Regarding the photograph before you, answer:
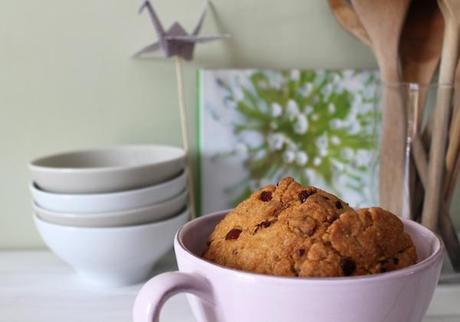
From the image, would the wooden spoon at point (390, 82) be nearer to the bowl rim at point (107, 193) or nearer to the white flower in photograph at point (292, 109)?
the white flower in photograph at point (292, 109)

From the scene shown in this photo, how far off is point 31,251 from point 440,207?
0.50 metres

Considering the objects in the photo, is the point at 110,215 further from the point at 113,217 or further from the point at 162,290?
the point at 162,290

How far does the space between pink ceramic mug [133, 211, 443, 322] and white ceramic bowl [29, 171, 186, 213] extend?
0.69 feet

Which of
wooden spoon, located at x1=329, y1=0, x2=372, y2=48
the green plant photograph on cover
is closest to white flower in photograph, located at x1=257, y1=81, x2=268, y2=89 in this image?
the green plant photograph on cover

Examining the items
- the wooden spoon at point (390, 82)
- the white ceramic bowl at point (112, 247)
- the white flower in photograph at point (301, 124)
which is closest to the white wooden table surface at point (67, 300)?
the white ceramic bowl at point (112, 247)

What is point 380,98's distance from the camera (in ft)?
2.18

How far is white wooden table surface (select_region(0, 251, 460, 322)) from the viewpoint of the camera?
0.54 metres

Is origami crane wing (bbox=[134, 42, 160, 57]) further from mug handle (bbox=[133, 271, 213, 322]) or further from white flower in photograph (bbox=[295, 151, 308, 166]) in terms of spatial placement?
mug handle (bbox=[133, 271, 213, 322])

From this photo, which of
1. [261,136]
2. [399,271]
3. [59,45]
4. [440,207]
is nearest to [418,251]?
[399,271]

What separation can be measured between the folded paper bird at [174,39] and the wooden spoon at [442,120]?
9.7 inches

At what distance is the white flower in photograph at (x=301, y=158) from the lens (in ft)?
2.34

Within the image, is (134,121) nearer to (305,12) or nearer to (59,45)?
(59,45)

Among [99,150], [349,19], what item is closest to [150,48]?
[99,150]

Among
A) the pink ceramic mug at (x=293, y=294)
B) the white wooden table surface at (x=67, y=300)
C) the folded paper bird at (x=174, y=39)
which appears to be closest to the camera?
the pink ceramic mug at (x=293, y=294)
